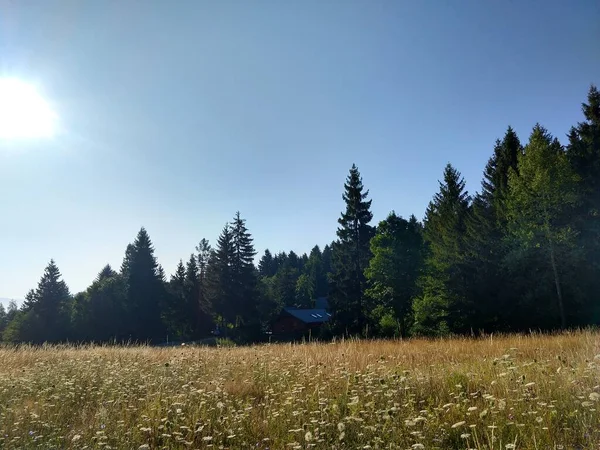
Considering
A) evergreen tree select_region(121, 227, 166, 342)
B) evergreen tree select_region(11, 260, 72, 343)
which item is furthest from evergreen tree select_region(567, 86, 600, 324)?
evergreen tree select_region(11, 260, 72, 343)

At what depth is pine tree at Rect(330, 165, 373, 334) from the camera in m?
39.5

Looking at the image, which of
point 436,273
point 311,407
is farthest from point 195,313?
point 311,407

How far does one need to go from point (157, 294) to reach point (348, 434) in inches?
2050

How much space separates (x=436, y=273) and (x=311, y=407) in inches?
1191

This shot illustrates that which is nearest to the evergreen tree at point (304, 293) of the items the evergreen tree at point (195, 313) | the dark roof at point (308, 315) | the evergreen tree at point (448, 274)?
the dark roof at point (308, 315)

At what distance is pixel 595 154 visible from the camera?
80.6 ft

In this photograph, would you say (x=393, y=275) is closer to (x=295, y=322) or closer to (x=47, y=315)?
(x=295, y=322)

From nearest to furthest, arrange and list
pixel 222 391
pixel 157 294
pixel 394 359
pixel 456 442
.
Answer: pixel 456 442 → pixel 222 391 → pixel 394 359 → pixel 157 294

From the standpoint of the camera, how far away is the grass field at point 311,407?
3506mm

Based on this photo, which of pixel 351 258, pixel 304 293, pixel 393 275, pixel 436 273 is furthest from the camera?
pixel 304 293

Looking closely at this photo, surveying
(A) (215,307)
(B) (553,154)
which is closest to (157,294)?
(A) (215,307)

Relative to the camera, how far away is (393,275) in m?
36.4

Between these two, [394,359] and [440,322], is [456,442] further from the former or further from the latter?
[440,322]

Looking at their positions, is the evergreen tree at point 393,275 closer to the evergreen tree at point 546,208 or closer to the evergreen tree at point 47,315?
the evergreen tree at point 546,208
